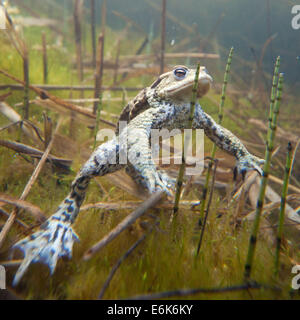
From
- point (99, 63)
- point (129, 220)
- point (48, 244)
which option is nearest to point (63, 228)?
point (48, 244)

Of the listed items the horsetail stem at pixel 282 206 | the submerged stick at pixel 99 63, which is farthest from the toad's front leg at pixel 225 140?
the submerged stick at pixel 99 63

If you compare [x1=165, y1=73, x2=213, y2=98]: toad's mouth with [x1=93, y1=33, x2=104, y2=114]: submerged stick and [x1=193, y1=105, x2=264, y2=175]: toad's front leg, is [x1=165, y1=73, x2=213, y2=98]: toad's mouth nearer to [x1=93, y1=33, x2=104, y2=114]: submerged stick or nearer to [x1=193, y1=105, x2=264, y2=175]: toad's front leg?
[x1=193, y1=105, x2=264, y2=175]: toad's front leg

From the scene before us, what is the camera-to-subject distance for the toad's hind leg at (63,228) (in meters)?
1.31

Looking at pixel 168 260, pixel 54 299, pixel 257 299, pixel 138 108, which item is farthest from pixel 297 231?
pixel 54 299

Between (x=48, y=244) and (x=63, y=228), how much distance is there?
137 mm

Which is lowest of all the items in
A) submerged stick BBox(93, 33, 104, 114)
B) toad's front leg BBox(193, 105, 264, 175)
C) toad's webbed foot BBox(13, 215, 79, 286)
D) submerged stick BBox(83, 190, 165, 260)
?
toad's webbed foot BBox(13, 215, 79, 286)

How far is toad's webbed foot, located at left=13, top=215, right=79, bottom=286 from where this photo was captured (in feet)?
4.21

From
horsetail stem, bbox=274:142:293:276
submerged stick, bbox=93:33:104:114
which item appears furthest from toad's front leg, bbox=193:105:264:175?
submerged stick, bbox=93:33:104:114

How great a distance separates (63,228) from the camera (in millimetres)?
1516

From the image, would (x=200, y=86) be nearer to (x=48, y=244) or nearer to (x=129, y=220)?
(x=129, y=220)

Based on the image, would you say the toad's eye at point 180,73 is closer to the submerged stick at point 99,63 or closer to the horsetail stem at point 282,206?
the horsetail stem at point 282,206

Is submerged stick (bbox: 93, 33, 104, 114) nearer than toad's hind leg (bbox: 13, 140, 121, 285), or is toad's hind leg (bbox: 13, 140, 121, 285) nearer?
toad's hind leg (bbox: 13, 140, 121, 285)
